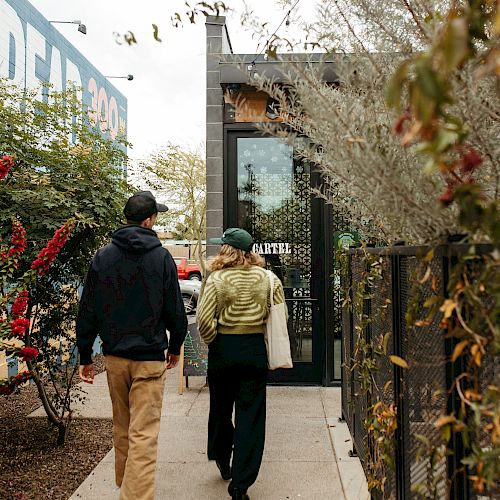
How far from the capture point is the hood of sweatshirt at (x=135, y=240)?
12.2 ft

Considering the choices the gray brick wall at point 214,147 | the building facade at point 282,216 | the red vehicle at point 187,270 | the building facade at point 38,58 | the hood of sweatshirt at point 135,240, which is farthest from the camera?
the red vehicle at point 187,270

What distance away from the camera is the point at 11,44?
1015 centimetres

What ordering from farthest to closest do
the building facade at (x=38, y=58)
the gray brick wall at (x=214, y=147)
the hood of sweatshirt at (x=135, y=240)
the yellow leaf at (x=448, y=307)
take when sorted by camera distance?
the building facade at (x=38, y=58) → the gray brick wall at (x=214, y=147) → the hood of sweatshirt at (x=135, y=240) → the yellow leaf at (x=448, y=307)

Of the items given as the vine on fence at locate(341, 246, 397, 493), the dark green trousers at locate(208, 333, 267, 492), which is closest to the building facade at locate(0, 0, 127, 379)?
the dark green trousers at locate(208, 333, 267, 492)

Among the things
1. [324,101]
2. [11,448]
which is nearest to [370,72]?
[324,101]

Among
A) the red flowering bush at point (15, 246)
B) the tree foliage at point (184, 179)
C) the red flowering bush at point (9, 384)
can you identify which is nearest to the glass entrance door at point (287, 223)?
the red flowering bush at point (15, 246)

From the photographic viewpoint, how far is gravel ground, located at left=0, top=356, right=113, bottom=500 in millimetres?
4262

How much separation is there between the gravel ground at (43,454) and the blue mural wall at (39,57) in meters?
4.43

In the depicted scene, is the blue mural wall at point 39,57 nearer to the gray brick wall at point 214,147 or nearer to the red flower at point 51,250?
the gray brick wall at point 214,147

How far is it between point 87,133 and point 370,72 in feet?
14.0

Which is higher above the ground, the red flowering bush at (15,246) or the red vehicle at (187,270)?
the red flowering bush at (15,246)

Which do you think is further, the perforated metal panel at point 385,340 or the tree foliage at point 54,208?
the tree foliage at point 54,208

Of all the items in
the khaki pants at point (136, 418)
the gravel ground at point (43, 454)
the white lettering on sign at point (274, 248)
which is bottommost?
the gravel ground at point (43, 454)

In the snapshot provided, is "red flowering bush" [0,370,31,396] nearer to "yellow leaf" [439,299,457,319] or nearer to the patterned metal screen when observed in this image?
"yellow leaf" [439,299,457,319]
